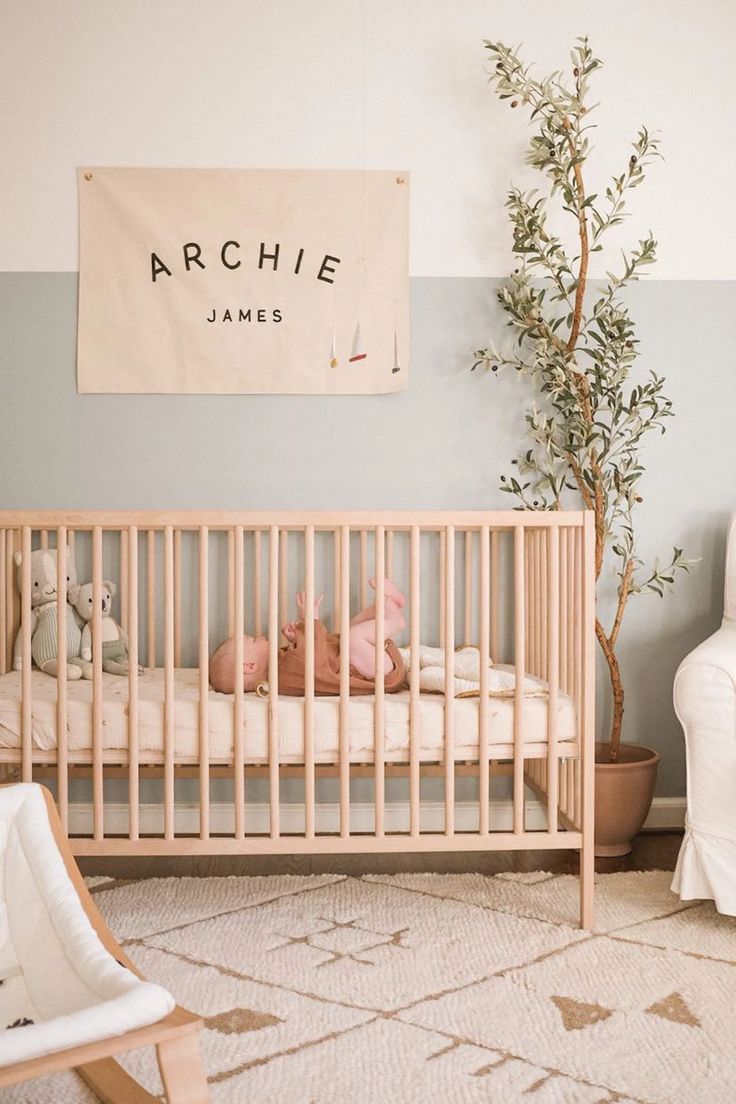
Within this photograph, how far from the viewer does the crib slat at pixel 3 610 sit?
243cm

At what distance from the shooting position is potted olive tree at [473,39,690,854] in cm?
261

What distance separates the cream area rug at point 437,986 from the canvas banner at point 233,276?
1337mm

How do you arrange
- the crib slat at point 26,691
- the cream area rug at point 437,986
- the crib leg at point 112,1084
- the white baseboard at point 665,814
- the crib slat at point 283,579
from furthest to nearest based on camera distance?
1. the white baseboard at point 665,814
2. the crib slat at point 283,579
3. the crib slat at point 26,691
4. the cream area rug at point 437,986
5. the crib leg at point 112,1084

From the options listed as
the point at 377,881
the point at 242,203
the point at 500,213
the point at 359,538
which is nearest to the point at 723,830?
the point at 377,881

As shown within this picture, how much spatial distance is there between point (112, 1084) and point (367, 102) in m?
2.45

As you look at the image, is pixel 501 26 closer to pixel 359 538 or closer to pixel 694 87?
pixel 694 87

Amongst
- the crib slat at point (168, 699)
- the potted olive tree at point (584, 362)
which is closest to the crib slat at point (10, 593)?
the crib slat at point (168, 699)

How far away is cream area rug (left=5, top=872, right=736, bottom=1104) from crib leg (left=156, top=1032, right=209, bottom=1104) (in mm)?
339

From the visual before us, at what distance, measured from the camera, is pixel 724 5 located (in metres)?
2.85

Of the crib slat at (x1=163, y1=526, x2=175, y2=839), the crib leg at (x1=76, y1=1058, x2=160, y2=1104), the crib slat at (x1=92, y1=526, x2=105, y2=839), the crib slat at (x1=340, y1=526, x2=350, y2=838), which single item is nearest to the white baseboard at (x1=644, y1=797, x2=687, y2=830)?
the crib slat at (x1=340, y1=526, x2=350, y2=838)

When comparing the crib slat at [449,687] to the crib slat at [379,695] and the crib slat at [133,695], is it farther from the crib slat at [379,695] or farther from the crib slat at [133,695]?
the crib slat at [133,695]

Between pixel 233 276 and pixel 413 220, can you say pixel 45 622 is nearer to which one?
pixel 233 276

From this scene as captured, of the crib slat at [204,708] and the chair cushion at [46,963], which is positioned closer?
the chair cushion at [46,963]

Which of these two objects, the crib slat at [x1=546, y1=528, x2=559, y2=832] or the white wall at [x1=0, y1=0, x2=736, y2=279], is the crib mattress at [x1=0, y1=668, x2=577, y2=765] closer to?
the crib slat at [x1=546, y1=528, x2=559, y2=832]
